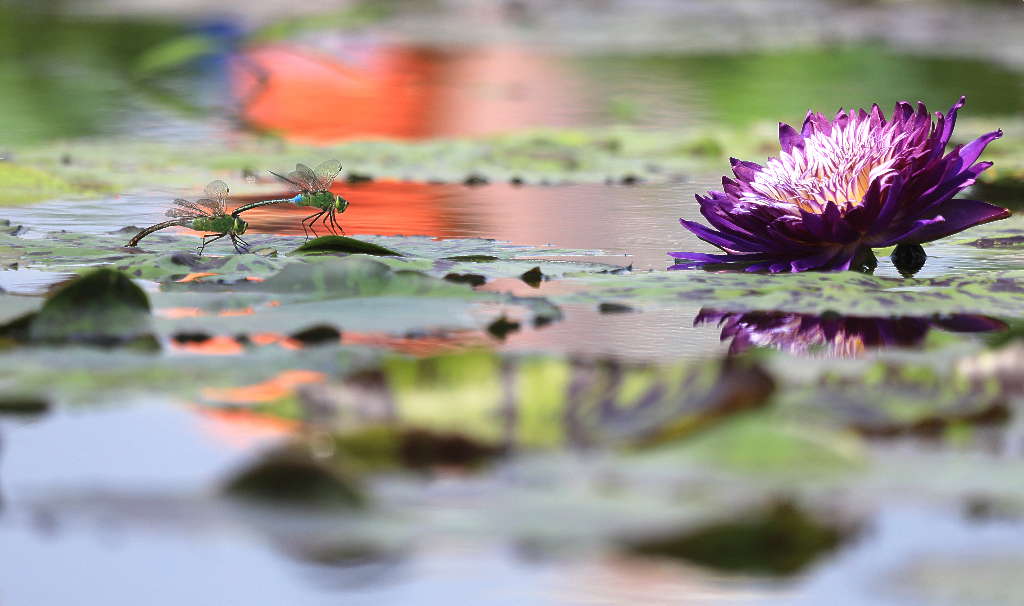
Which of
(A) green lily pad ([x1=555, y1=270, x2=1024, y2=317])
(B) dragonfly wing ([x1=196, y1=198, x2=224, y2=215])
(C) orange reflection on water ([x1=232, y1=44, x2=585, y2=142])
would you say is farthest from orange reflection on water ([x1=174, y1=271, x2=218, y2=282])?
(C) orange reflection on water ([x1=232, y1=44, x2=585, y2=142])

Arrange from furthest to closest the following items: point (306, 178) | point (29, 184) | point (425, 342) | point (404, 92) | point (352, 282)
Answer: point (404, 92) < point (29, 184) < point (306, 178) < point (352, 282) < point (425, 342)

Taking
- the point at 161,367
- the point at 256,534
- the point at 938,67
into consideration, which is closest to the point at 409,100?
the point at 938,67

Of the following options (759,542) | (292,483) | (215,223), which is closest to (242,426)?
(292,483)

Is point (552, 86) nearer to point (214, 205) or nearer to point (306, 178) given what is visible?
point (306, 178)

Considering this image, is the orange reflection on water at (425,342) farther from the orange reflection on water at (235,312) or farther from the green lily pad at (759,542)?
the green lily pad at (759,542)

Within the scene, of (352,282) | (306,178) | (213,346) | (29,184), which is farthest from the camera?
(29,184)

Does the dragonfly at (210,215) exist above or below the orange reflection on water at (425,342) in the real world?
above

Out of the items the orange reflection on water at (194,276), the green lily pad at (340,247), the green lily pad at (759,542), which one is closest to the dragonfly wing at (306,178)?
the green lily pad at (340,247)

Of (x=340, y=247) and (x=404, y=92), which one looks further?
(x=404, y=92)
